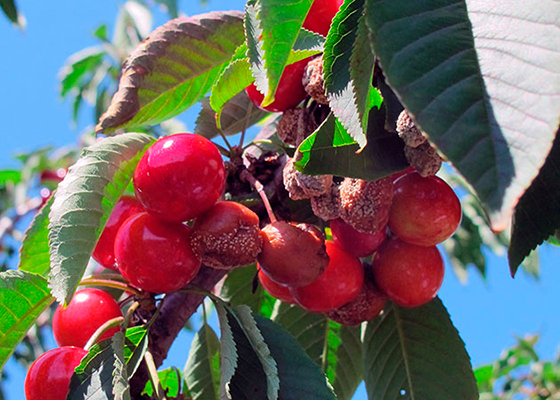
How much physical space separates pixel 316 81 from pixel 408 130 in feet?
0.71

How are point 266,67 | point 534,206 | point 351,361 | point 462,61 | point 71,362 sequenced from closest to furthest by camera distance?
point 462,61, point 266,67, point 534,206, point 71,362, point 351,361

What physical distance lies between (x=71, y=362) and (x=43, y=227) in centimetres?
28

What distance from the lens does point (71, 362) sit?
38.2 inches

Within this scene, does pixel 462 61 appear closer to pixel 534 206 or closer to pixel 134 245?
pixel 534 206

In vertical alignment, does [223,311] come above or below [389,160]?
below

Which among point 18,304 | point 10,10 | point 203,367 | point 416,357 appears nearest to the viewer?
point 18,304

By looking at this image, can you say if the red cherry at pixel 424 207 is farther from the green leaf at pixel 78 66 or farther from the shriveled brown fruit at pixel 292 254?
the green leaf at pixel 78 66

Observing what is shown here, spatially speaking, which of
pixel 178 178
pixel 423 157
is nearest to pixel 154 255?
pixel 178 178

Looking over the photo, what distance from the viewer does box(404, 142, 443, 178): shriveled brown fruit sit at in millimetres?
829

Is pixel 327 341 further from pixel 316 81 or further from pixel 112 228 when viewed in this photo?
pixel 316 81

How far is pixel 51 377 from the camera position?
0.95m

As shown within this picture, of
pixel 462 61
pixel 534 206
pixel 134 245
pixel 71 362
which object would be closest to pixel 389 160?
pixel 534 206

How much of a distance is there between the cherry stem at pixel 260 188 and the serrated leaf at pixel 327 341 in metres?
0.31

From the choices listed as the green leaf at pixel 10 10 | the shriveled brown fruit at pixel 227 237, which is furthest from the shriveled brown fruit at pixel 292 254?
the green leaf at pixel 10 10
